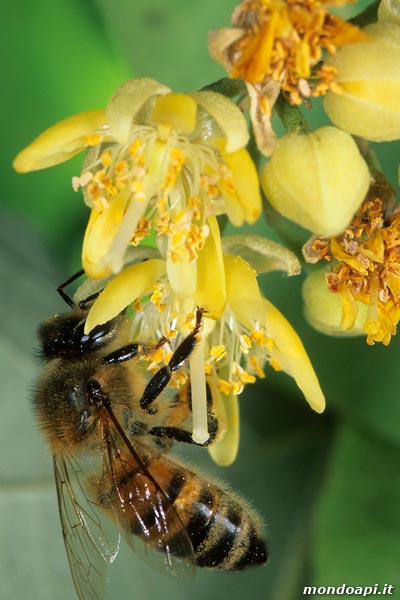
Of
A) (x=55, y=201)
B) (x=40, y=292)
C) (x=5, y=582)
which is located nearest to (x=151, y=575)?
(x=5, y=582)

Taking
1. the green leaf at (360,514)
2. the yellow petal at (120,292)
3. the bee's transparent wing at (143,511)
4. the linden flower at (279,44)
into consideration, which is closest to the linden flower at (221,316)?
the yellow petal at (120,292)

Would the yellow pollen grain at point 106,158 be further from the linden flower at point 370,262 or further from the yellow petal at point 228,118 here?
the linden flower at point 370,262

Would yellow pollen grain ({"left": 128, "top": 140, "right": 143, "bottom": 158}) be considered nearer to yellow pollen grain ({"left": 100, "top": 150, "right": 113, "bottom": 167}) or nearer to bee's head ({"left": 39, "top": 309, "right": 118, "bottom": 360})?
yellow pollen grain ({"left": 100, "top": 150, "right": 113, "bottom": 167})

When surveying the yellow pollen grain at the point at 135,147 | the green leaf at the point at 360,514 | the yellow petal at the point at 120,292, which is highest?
the yellow pollen grain at the point at 135,147

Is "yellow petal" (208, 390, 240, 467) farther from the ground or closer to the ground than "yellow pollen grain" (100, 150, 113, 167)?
closer to the ground

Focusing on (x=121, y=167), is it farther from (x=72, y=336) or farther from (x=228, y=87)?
(x=72, y=336)

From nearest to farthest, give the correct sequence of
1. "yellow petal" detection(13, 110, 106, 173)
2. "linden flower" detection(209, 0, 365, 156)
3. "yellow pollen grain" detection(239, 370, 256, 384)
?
"linden flower" detection(209, 0, 365, 156) < "yellow petal" detection(13, 110, 106, 173) < "yellow pollen grain" detection(239, 370, 256, 384)

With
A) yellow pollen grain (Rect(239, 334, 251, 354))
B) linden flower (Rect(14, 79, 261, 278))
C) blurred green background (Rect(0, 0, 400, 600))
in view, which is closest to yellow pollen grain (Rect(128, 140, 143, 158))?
linden flower (Rect(14, 79, 261, 278))
